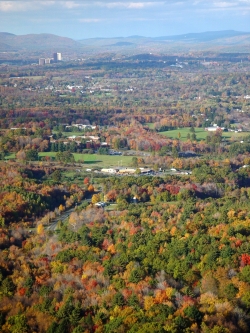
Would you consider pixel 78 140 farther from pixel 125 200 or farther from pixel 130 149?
pixel 125 200

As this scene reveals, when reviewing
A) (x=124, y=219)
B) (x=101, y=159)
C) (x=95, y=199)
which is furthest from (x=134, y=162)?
(x=124, y=219)

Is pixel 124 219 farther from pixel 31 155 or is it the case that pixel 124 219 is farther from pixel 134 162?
pixel 31 155

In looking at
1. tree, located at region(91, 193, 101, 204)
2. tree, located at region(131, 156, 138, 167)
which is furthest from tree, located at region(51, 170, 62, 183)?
tree, located at region(131, 156, 138, 167)

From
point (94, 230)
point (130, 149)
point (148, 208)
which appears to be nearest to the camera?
point (94, 230)

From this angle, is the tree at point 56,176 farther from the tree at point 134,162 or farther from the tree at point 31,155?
the tree at point 134,162

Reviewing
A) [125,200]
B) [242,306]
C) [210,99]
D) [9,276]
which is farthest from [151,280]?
[210,99]

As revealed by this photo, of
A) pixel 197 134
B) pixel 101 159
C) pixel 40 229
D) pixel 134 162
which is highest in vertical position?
pixel 40 229
